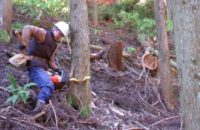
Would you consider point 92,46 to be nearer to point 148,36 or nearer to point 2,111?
point 148,36

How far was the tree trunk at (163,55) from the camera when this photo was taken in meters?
9.85

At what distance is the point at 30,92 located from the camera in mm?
7445

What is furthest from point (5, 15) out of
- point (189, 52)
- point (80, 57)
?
point (189, 52)

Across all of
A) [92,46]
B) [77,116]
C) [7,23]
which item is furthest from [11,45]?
[77,116]

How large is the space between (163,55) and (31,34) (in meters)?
4.00

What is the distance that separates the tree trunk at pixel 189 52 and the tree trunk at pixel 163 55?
20.8ft

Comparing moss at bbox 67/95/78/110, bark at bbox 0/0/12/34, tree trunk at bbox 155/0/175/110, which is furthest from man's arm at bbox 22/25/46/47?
tree trunk at bbox 155/0/175/110

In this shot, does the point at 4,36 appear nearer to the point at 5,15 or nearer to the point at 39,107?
the point at 5,15

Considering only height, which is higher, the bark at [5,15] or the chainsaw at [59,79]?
the bark at [5,15]

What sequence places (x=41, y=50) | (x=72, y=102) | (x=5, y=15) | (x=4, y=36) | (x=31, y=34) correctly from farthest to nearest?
1. (x=5, y=15)
2. (x=4, y=36)
3. (x=72, y=102)
4. (x=41, y=50)
5. (x=31, y=34)

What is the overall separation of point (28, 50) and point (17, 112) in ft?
3.94

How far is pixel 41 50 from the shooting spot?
A: 24.6ft

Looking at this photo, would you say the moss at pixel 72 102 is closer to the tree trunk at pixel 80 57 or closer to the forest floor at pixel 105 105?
the tree trunk at pixel 80 57

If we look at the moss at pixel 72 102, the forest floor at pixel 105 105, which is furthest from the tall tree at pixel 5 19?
the moss at pixel 72 102
